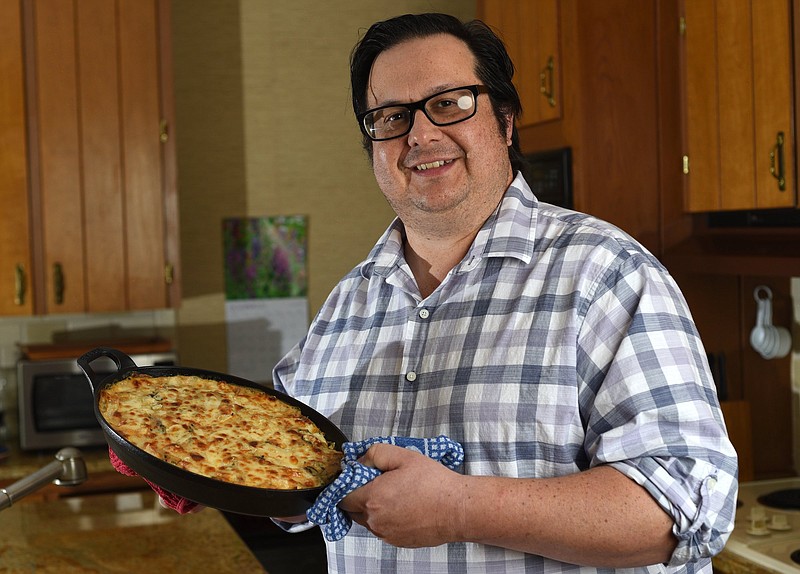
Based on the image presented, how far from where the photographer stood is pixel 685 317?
107 centimetres

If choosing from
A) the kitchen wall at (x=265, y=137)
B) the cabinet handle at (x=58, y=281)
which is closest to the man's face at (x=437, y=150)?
the cabinet handle at (x=58, y=281)

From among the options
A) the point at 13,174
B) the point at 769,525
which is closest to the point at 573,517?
the point at 769,525

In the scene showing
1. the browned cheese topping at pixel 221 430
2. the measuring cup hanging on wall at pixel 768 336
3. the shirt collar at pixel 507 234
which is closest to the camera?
the browned cheese topping at pixel 221 430

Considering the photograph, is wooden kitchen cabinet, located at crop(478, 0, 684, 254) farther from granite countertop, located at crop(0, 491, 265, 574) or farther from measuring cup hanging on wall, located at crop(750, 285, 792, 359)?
granite countertop, located at crop(0, 491, 265, 574)

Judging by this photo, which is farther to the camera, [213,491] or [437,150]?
[437,150]

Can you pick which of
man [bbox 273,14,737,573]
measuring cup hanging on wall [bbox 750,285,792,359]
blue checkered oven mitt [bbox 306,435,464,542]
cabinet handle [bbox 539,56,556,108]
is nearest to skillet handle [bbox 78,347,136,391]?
man [bbox 273,14,737,573]

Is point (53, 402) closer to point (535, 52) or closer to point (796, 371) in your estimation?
point (535, 52)

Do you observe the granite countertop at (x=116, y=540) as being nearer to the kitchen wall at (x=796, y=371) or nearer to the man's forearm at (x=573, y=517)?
the man's forearm at (x=573, y=517)

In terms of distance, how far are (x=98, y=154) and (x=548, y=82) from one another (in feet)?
5.39

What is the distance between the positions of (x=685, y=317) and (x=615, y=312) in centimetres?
8

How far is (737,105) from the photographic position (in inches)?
91.7

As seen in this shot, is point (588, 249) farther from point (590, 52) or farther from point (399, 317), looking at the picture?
point (590, 52)

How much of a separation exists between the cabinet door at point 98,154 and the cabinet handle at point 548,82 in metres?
1.43

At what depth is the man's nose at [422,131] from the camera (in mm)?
1255
